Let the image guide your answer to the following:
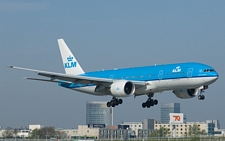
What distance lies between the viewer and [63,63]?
8862 cm

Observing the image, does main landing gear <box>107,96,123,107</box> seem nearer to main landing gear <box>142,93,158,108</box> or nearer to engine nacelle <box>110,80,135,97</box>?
engine nacelle <box>110,80,135,97</box>

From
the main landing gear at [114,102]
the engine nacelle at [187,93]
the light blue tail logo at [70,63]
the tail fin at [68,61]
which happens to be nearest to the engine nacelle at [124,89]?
the main landing gear at [114,102]

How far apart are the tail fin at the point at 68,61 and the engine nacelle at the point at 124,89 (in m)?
12.5

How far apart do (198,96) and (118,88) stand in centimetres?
1032

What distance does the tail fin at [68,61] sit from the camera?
8600cm

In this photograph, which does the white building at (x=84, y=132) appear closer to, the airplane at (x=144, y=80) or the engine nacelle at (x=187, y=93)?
the airplane at (x=144, y=80)

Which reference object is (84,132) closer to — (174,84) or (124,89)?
(124,89)

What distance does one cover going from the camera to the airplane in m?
69.1

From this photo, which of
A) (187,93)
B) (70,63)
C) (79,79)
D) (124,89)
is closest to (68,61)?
(70,63)

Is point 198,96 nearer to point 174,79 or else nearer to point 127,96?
point 174,79

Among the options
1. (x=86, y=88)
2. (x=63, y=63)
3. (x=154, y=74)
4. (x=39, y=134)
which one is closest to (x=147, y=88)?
(x=154, y=74)

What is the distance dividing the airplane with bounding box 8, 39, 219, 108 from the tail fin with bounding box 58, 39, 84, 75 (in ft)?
11.6

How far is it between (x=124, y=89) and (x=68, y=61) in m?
17.6

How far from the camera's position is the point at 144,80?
240 ft
